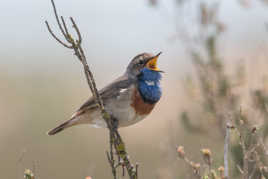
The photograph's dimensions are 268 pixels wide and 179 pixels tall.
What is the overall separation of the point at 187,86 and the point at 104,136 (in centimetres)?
584

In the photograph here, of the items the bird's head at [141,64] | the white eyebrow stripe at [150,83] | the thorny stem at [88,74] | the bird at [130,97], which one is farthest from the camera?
the bird's head at [141,64]

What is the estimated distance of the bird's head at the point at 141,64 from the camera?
5675 millimetres

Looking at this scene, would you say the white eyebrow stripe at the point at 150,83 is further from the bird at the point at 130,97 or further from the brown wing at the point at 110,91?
the brown wing at the point at 110,91

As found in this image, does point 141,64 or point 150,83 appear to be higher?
point 141,64

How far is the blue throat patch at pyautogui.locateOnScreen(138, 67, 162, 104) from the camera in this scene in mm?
5438

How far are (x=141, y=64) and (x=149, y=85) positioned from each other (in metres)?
0.31

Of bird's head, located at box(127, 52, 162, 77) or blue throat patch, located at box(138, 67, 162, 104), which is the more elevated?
bird's head, located at box(127, 52, 162, 77)

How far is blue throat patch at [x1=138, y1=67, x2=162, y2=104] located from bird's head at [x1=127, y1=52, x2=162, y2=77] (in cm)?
5

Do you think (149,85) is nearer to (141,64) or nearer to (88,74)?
(141,64)

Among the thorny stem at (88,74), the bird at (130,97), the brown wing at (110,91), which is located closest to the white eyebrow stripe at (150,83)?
the bird at (130,97)

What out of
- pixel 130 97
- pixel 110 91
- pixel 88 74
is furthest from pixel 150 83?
pixel 88 74

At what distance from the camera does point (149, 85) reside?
18.0ft

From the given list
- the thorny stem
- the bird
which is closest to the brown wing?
the bird

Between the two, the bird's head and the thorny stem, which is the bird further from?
the thorny stem
